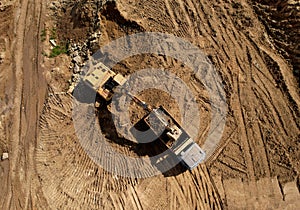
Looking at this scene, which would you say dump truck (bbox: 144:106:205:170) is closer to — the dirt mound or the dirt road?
→ the dirt mound

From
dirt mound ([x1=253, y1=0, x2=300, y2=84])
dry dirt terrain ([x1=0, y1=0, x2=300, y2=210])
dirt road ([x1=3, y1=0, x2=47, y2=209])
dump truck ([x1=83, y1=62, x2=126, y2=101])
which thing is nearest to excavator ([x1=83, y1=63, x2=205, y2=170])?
dump truck ([x1=83, y1=62, x2=126, y2=101])

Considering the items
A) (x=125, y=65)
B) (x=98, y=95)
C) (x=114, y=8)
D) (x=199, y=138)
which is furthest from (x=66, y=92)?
(x=199, y=138)

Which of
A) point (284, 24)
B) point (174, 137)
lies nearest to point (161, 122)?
point (174, 137)

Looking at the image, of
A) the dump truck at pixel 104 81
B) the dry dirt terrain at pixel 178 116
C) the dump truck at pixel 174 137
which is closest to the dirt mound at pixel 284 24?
the dry dirt terrain at pixel 178 116

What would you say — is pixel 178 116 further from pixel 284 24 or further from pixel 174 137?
pixel 284 24

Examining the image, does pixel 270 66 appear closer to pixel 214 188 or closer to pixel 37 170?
pixel 214 188

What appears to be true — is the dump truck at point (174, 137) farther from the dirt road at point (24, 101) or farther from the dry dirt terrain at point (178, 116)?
the dirt road at point (24, 101)

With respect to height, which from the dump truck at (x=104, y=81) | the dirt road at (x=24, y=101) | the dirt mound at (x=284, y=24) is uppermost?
the dirt mound at (x=284, y=24)

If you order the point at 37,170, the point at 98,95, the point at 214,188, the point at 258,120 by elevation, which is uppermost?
the point at 258,120
